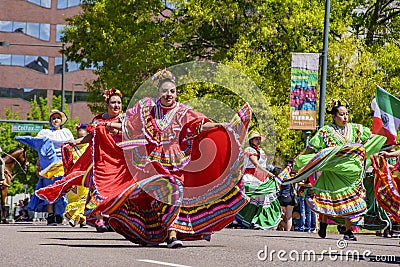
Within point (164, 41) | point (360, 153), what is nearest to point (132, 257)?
point (360, 153)

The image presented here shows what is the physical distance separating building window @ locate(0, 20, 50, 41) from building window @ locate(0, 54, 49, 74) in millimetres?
1550

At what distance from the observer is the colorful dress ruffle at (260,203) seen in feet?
59.8

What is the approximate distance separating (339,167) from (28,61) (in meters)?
59.6

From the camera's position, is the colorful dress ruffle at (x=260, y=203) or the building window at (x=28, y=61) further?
the building window at (x=28, y=61)

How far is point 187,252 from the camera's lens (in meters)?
10.1

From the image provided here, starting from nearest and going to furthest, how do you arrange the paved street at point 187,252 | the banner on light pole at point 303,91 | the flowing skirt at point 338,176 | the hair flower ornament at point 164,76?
the paved street at point 187,252
the hair flower ornament at point 164,76
the flowing skirt at point 338,176
the banner on light pole at point 303,91

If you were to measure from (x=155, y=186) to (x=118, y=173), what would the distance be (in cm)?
101

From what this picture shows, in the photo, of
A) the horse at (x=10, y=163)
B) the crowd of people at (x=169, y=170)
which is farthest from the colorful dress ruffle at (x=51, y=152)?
the crowd of people at (x=169, y=170)

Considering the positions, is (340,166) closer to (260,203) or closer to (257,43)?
(260,203)

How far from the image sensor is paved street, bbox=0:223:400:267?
29.2 ft

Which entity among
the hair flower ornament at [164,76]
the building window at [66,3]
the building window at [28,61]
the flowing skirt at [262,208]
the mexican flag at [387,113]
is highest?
the building window at [66,3]

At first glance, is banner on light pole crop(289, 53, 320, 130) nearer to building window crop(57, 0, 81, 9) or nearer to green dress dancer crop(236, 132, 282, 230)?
green dress dancer crop(236, 132, 282, 230)

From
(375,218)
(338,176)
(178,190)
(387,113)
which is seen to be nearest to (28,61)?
(375,218)

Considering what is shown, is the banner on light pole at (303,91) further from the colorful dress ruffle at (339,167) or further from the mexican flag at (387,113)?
the mexican flag at (387,113)
